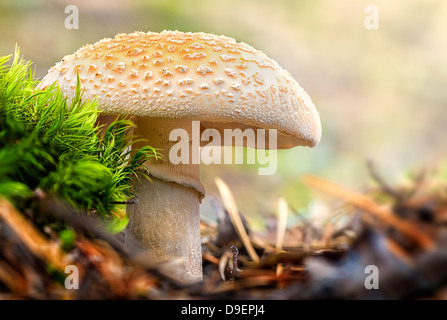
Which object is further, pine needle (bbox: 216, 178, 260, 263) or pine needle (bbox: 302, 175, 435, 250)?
pine needle (bbox: 216, 178, 260, 263)

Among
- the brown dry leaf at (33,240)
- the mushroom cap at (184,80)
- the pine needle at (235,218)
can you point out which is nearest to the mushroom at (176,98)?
the mushroom cap at (184,80)

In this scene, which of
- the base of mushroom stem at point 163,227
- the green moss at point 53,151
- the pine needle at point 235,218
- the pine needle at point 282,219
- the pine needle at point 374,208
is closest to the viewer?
the pine needle at point 374,208

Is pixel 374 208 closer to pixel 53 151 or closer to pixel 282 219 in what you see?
pixel 53 151

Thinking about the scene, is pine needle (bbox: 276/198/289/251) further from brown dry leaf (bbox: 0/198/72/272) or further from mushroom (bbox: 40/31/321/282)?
brown dry leaf (bbox: 0/198/72/272)

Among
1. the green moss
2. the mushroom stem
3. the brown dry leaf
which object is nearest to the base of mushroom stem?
the mushroom stem

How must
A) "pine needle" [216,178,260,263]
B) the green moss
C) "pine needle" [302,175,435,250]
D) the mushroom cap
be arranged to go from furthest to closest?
"pine needle" [216,178,260,263] < the mushroom cap < the green moss < "pine needle" [302,175,435,250]

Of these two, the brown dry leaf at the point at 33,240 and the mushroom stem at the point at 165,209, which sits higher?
the mushroom stem at the point at 165,209

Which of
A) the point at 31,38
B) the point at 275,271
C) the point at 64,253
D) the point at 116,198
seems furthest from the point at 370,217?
the point at 31,38

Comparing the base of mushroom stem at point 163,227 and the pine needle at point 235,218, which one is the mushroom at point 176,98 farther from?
the pine needle at point 235,218

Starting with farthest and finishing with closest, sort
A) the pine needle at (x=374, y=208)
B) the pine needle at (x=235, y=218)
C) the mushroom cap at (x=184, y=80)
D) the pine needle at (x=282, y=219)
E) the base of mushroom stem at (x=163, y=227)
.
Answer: the pine needle at (x=282, y=219), the pine needle at (x=235, y=218), the base of mushroom stem at (x=163, y=227), the mushroom cap at (x=184, y=80), the pine needle at (x=374, y=208)
